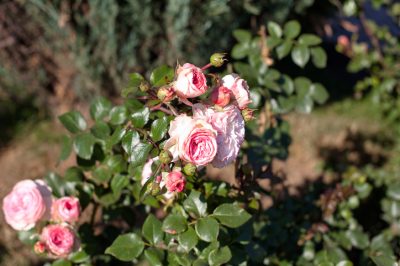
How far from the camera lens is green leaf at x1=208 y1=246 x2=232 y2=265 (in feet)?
3.88

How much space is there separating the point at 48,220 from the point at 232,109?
715 millimetres

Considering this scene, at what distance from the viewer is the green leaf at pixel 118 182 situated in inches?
57.6

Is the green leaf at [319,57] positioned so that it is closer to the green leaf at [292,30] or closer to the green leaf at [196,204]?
the green leaf at [292,30]

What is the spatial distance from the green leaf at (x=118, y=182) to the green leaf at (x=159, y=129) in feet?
1.31

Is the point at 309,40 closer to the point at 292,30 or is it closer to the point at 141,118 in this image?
the point at 292,30

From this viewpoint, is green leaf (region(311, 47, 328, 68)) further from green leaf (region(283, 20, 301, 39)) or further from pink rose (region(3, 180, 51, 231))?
pink rose (region(3, 180, 51, 231))

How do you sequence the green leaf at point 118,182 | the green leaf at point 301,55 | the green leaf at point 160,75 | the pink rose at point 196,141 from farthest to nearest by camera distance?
the green leaf at point 301,55 → the green leaf at point 118,182 → the green leaf at point 160,75 → the pink rose at point 196,141

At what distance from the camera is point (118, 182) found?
4.81 feet

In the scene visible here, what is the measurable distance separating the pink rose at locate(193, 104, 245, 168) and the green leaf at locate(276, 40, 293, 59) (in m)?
0.79

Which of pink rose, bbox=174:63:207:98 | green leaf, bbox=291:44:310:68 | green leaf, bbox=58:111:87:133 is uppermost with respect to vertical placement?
pink rose, bbox=174:63:207:98

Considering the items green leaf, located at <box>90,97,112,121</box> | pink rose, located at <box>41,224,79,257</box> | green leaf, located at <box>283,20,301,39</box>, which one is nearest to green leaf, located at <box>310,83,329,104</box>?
green leaf, located at <box>283,20,301,39</box>

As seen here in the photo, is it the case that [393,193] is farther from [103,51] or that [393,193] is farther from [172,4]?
[103,51]

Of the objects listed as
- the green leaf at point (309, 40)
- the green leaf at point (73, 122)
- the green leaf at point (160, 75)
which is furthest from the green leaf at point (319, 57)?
the green leaf at point (73, 122)

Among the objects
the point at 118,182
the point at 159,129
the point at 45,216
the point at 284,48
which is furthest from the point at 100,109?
the point at 284,48
